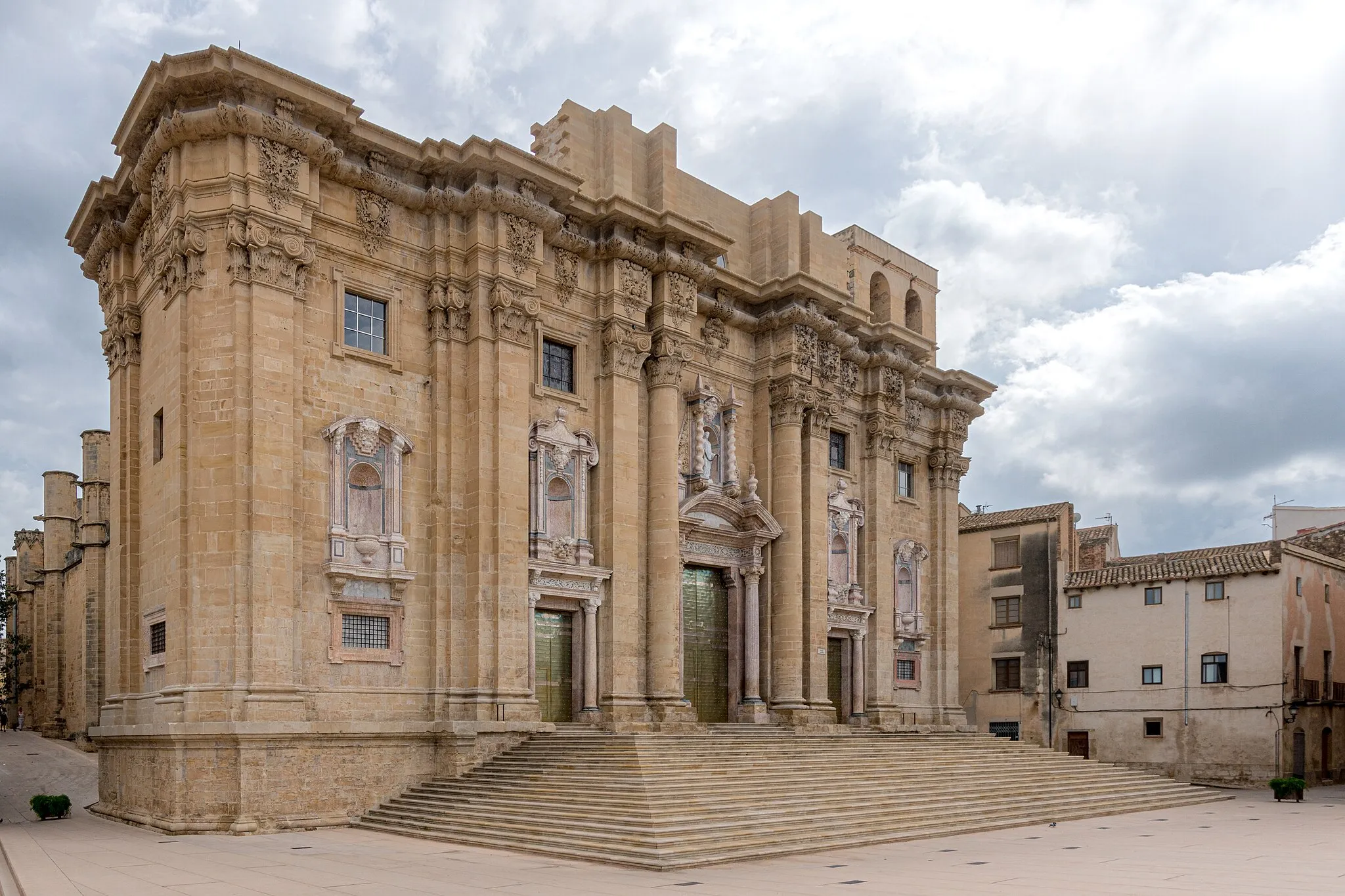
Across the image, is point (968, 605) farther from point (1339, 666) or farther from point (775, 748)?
point (775, 748)

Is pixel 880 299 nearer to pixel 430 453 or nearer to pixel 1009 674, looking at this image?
pixel 1009 674

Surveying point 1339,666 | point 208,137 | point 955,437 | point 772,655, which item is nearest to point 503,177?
point 208,137

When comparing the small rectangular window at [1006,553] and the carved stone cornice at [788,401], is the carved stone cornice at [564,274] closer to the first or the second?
the carved stone cornice at [788,401]

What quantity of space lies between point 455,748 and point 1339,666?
33491mm

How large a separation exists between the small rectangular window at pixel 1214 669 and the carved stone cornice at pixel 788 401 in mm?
17633

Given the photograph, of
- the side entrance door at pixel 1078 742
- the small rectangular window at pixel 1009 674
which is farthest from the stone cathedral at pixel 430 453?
the side entrance door at pixel 1078 742

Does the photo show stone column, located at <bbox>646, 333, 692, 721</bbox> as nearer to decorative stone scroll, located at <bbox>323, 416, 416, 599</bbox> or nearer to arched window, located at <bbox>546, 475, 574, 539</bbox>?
arched window, located at <bbox>546, 475, 574, 539</bbox>

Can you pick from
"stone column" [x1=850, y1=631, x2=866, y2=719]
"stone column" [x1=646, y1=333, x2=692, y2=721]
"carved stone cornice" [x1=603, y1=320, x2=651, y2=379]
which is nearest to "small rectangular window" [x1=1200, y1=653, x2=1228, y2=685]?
"stone column" [x1=850, y1=631, x2=866, y2=719]

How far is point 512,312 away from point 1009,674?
2613 centimetres

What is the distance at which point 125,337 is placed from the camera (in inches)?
972

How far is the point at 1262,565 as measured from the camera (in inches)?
1422

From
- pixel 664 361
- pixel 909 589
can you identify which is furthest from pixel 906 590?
pixel 664 361

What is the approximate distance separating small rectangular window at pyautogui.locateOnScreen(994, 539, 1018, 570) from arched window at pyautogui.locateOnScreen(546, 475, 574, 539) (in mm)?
22050

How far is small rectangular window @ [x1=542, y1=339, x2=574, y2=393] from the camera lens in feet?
85.7
